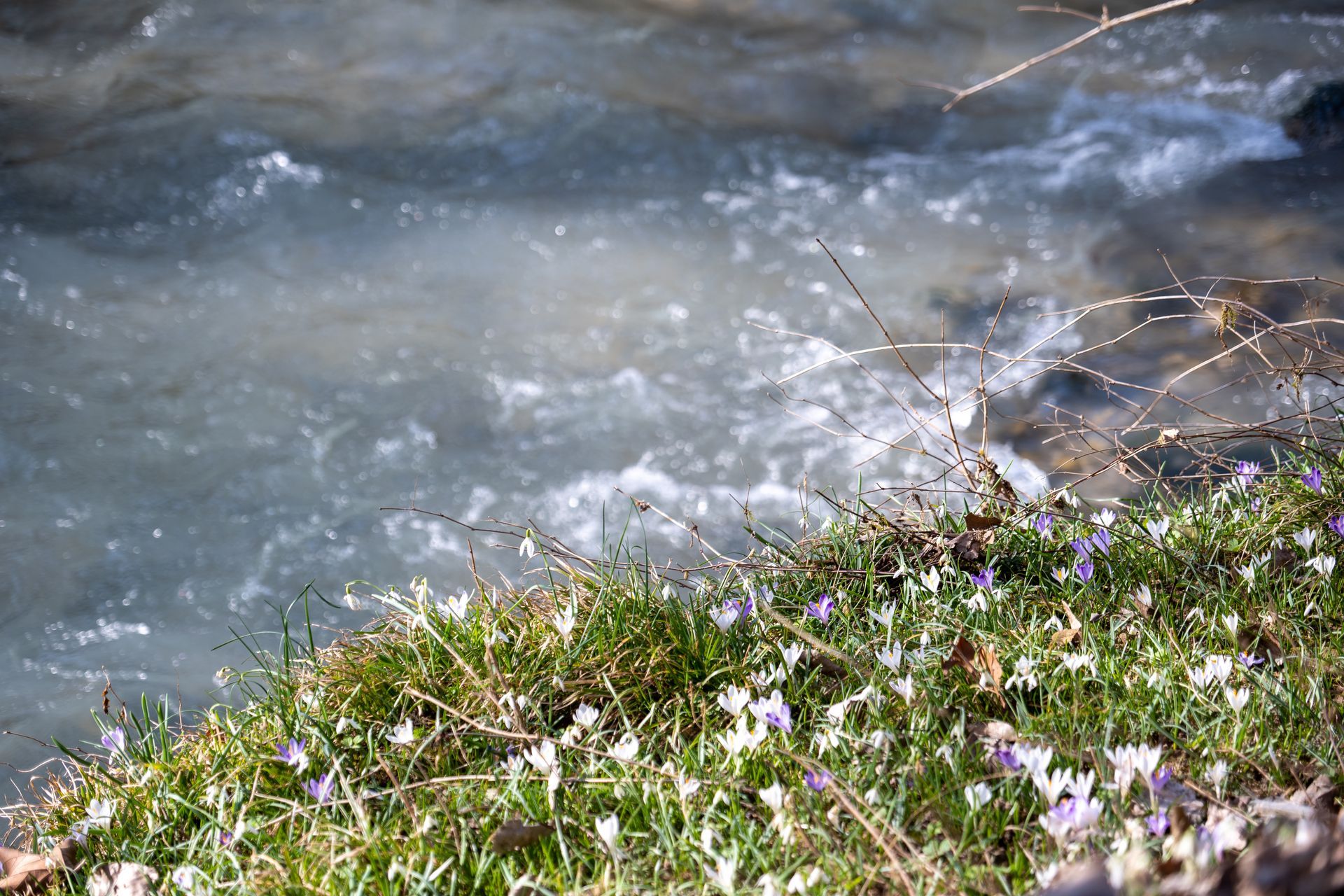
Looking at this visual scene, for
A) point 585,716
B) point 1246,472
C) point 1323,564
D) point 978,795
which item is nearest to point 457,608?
point 585,716

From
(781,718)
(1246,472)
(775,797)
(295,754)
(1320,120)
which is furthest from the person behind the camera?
(1320,120)

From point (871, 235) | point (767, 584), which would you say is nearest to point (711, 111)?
point (871, 235)

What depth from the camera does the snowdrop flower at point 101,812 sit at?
7.29ft

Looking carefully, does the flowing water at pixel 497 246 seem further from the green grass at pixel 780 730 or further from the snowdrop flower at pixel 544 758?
the snowdrop flower at pixel 544 758

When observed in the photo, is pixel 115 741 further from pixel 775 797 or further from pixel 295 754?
pixel 775 797

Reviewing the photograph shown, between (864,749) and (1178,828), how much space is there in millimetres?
576

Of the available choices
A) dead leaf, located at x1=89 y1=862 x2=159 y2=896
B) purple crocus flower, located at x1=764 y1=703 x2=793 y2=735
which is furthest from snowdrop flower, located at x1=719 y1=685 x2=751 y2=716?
dead leaf, located at x1=89 y1=862 x2=159 y2=896

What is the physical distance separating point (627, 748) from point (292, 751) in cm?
73

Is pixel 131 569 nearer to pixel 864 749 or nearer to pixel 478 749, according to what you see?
pixel 478 749

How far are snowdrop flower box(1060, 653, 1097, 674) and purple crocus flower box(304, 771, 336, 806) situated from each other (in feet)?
5.17

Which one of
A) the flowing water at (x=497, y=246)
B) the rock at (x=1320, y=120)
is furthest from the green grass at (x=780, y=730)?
the rock at (x=1320, y=120)

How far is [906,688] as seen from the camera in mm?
2074

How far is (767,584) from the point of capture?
2762mm

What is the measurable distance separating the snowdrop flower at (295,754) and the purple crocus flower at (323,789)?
44 mm
